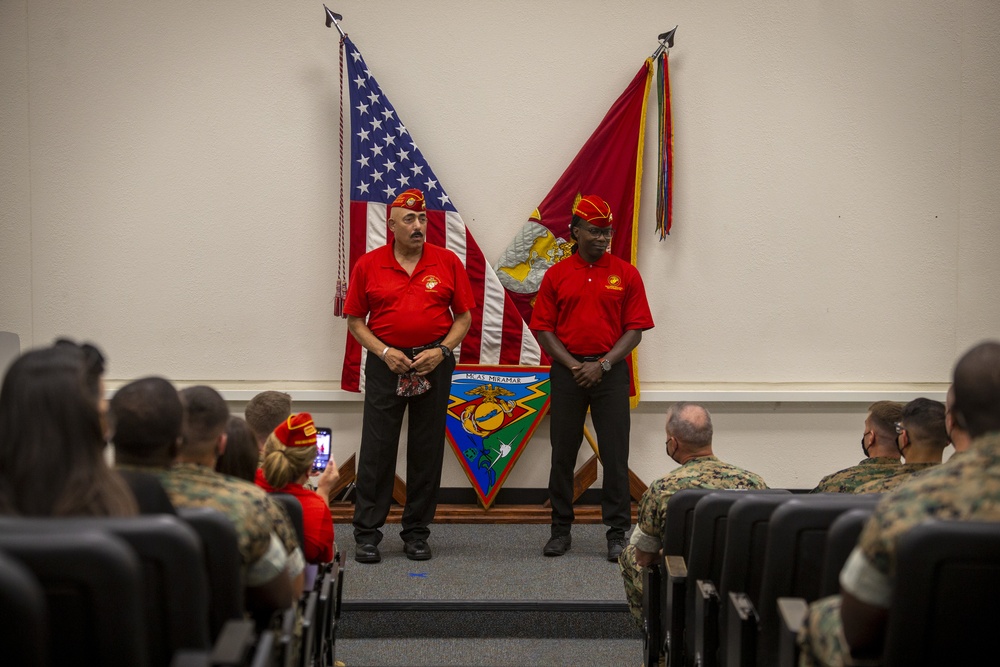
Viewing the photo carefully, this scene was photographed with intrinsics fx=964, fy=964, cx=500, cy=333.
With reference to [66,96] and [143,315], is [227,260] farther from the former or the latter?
[66,96]

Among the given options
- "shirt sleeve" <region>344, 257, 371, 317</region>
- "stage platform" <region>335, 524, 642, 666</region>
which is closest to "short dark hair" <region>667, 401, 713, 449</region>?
"stage platform" <region>335, 524, 642, 666</region>

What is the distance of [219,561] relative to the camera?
1806mm

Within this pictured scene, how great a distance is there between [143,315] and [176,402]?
359 centimetres

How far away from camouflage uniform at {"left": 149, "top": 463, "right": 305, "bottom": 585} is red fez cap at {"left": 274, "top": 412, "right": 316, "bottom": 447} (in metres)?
0.60

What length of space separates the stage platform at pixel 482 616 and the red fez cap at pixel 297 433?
3.63 ft

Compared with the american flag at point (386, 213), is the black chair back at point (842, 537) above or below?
below

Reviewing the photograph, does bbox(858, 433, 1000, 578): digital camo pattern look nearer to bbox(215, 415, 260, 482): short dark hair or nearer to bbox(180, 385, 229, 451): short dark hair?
bbox(180, 385, 229, 451): short dark hair

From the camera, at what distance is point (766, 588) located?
2.14 meters

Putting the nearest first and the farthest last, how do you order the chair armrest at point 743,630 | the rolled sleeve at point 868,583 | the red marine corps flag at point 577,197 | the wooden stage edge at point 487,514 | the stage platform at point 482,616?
the rolled sleeve at point 868,583 → the chair armrest at point 743,630 → the stage platform at point 482,616 → the wooden stage edge at point 487,514 → the red marine corps flag at point 577,197

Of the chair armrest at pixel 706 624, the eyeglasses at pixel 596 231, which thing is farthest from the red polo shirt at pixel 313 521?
the eyeglasses at pixel 596 231

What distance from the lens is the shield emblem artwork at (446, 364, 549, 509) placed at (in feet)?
17.0

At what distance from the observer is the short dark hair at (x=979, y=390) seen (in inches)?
65.2

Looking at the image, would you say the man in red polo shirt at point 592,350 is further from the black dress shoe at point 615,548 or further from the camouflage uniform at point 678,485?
the camouflage uniform at point 678,485

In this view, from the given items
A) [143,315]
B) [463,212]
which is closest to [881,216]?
[463,212]
